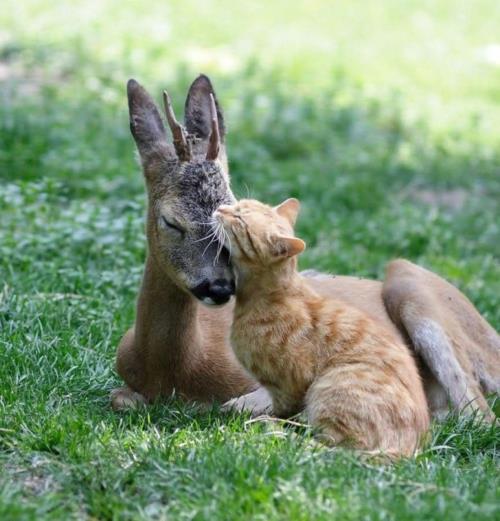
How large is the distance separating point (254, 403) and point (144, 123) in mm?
1883

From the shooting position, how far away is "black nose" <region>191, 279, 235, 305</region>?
263 inches

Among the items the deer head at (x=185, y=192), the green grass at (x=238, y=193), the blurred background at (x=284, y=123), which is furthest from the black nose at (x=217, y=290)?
the blurred background at (x=284, y=123)

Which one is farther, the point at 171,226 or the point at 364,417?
the point at 171,226

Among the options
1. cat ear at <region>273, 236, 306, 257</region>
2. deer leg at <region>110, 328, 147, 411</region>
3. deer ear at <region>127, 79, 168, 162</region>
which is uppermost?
deer ear at <region>127, 79, 168, 162</region>

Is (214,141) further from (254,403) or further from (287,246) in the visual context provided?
(254,403)

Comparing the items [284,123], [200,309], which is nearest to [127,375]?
[200,309]

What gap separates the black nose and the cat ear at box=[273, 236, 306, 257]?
0.37m

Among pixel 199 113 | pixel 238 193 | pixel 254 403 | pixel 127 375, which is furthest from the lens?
pixel 238 193

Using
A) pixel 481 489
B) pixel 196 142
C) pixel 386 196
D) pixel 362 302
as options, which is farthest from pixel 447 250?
pixel 481 489

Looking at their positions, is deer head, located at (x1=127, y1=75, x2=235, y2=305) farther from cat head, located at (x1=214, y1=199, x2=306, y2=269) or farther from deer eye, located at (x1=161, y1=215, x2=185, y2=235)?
cat head, located at (x1=214, y1=199, x2=306, y2=269)

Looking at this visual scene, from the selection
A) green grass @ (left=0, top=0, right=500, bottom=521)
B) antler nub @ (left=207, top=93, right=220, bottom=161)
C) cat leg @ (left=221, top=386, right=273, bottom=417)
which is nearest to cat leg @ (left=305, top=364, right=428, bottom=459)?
green grass @ (left=0, top=0, right=500, bottom=521)

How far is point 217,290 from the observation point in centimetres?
669

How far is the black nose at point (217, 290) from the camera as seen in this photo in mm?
6691

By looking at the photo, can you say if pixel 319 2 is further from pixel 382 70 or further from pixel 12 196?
pixel 12 196
